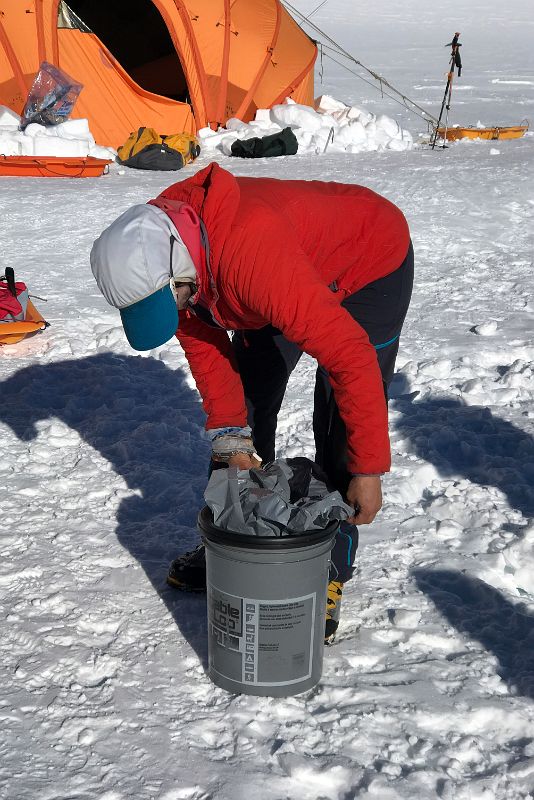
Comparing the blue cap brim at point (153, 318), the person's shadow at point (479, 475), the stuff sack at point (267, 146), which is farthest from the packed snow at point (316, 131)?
the blue cap brim at point (153, 318)

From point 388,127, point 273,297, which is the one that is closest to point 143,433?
point 273,297

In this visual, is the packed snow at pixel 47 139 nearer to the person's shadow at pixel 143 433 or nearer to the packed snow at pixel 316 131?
the packed snow at pixel 316 131

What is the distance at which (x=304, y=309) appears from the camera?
2178 millimetres

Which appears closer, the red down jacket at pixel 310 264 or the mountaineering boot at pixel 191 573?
the red down jacket at pixel 310 264

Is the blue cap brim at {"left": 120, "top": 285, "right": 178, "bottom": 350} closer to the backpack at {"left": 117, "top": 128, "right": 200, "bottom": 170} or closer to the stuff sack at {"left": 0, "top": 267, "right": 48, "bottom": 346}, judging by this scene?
the stuff sack at {"left": 0, "top": 267, "right": 48, "bottom": 346}

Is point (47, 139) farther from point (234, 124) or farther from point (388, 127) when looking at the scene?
point (388, 127)

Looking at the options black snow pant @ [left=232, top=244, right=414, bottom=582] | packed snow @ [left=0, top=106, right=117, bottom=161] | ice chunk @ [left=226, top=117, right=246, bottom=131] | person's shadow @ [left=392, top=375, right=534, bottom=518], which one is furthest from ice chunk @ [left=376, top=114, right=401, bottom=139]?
black snow pant @ [left=232, top=244, right=414, bottom=582]

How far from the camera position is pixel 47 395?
4836 millimetres

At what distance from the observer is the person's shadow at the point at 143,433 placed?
11.0ft

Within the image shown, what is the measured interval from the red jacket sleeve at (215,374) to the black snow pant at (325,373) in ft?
0.35

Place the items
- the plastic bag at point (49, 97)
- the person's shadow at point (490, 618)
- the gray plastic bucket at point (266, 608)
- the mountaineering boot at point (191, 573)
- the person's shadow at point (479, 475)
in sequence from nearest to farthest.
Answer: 1. the gray plastic bucket at point (266, 608)
2. the person's shadow at point (490, 618)
3. the person's shadow at point (479, 475)
4. the mountaineering boot at point (191, 573)
5. the plastic bag at point (49, 97)

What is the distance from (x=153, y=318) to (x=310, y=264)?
16.6 inches

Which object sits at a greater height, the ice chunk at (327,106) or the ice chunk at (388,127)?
the ice chunk at (327,106)

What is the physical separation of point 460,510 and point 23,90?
9904 millimetres
